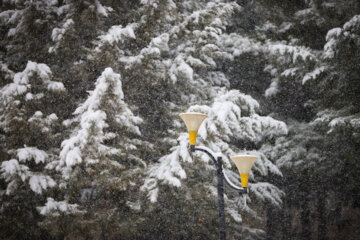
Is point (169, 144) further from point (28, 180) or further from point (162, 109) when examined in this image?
point (28, 180)

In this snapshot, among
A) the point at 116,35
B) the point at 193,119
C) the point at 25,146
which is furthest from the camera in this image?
the point at 116,35

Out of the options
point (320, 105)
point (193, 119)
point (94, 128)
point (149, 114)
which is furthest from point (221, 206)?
point (320, 105)

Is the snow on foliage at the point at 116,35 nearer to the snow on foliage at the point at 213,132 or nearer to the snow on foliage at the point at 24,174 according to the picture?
the snow on foliage at the point at 213,132

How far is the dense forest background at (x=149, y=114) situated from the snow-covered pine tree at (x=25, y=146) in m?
0.03

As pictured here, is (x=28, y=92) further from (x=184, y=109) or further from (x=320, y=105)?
(x=320, y=105)

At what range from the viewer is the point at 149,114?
33.2 ft

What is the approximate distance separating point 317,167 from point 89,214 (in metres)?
6.81

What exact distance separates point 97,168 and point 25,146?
1.46 m

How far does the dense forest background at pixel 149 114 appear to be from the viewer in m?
7.41

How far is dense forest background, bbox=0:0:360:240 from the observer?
7.41 meters

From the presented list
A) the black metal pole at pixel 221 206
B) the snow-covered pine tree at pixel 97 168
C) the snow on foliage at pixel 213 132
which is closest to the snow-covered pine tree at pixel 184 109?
the snow on foliage at pixel 213 132

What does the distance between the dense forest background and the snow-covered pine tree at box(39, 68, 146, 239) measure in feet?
0.10

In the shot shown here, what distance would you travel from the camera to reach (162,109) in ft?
32.2

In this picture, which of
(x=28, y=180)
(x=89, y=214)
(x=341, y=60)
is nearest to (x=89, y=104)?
(x=28, y=180)
